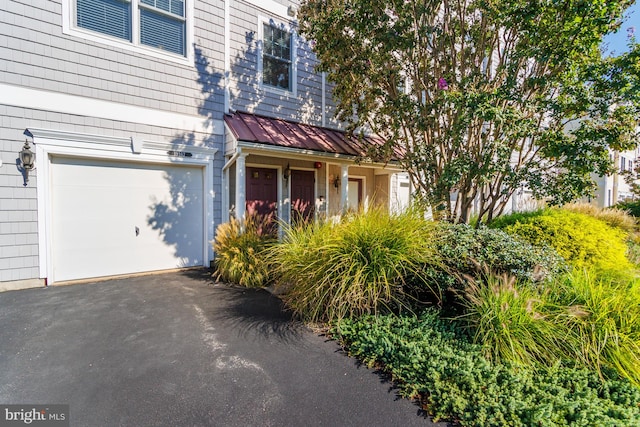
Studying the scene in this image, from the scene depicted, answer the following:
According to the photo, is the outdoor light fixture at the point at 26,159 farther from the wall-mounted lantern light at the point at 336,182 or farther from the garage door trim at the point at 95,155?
the wall-mounted lantern light at the point at 336,182

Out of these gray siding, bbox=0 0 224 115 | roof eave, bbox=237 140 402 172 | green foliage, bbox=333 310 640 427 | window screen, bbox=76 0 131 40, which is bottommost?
green foliage, bbox=333 310 640 427

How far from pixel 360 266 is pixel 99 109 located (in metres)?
5.55

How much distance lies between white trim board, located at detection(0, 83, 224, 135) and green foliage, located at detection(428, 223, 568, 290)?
544cm

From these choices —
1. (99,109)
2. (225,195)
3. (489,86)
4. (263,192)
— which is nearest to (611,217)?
(489,86)

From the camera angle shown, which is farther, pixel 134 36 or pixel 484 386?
pixel 134 36

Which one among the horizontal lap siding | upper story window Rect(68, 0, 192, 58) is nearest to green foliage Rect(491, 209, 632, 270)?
the horizontal lap siding

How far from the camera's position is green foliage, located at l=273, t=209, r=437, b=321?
143 inches

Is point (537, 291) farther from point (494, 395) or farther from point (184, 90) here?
point (184, 90)

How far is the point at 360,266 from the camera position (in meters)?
3.70

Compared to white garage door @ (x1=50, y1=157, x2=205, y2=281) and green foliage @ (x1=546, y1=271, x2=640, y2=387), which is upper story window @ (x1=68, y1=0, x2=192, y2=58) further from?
green foliage @ (x1=546, y1=271, x2=640, y2=387)

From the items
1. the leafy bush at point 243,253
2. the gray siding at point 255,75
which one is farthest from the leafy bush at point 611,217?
the leafy bush at point 243,253

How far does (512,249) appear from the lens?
3693mm

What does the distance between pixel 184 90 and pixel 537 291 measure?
6.99 m

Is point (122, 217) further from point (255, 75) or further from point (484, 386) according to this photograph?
point (484, 386)
